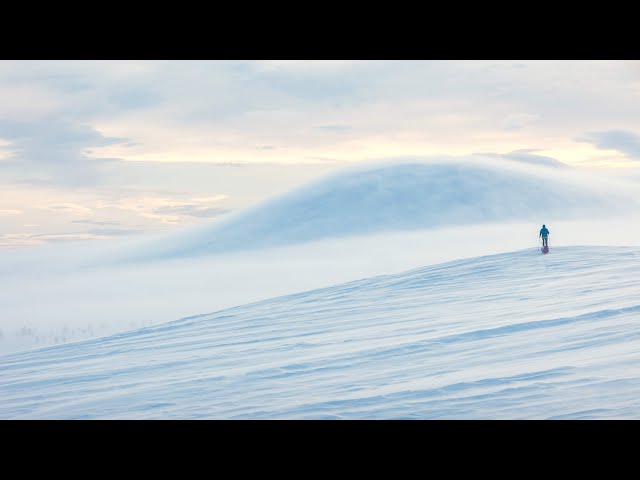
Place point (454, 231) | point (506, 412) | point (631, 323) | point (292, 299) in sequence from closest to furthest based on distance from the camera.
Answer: point (506, 412), point (631, 323), point (292, 299), point (454, 231)

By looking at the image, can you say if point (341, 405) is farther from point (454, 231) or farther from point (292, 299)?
point (454, 231)

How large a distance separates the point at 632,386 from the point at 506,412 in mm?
915

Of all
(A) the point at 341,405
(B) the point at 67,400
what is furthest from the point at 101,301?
(A) the point at 341,405

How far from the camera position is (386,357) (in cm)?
565

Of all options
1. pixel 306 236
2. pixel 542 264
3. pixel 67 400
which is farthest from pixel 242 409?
pixel 306 236

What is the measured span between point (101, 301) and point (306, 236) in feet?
11.5

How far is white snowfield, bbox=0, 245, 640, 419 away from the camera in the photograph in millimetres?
4785

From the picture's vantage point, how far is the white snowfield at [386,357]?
4.79m

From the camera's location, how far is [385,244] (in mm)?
8969
